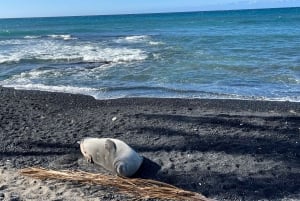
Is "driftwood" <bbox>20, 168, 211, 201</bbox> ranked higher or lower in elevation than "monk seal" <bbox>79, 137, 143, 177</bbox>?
lower

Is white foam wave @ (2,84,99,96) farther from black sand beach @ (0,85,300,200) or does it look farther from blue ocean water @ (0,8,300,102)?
black sand beach @ (0,85,300,200)

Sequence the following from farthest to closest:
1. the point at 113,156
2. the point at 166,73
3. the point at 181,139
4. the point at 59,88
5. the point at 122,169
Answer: the point at 166,73 → the point at 59,88 → the point at 181,139 → the point at 113,156 → the point at 122,169

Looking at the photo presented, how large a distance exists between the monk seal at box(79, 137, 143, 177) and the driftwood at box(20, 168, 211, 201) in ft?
0.54

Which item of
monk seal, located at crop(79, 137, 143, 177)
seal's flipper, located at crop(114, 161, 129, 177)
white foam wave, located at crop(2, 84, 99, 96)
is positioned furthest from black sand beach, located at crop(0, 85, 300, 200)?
white foam wave, located at crop(2, 84, 99, 96)

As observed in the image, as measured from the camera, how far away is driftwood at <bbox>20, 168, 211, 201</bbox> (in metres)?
5.96

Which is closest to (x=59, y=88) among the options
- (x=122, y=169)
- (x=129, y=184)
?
(x=122, y=169)

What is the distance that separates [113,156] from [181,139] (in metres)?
1.73

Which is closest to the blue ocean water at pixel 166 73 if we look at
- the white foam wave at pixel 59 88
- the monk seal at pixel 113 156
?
the white foam wave at pixel 59 88

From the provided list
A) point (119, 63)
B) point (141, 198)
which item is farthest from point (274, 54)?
point (141, 198)

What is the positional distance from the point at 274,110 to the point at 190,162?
4.76m

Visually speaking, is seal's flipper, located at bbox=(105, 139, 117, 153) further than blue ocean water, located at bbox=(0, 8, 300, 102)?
No

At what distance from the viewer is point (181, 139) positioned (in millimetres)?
8156

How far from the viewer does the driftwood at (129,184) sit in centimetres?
596

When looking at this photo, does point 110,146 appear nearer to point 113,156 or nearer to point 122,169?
point 113,156
